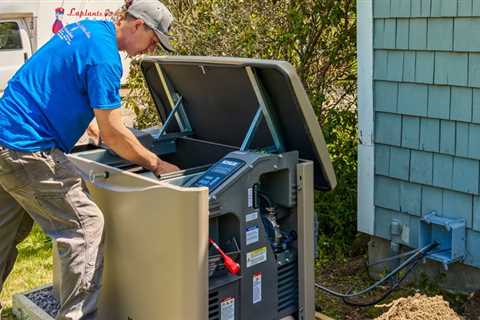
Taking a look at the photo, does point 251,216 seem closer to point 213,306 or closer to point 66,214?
point 213,306

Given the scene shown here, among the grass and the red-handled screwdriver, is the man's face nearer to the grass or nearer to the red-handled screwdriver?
the red-handled screwdriver

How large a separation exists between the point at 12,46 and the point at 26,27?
379 millimetres

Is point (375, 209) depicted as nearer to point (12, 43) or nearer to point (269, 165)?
point (269, 165)

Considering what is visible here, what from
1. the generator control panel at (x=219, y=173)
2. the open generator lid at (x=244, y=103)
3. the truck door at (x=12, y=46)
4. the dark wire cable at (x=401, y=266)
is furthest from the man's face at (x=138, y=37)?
the truck door at (x=12, y=46)

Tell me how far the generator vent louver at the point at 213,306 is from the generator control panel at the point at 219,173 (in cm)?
50

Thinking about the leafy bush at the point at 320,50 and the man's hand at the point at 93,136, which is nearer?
the man's hand at the point at 93,136

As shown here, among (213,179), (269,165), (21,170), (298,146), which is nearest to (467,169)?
(298,146)

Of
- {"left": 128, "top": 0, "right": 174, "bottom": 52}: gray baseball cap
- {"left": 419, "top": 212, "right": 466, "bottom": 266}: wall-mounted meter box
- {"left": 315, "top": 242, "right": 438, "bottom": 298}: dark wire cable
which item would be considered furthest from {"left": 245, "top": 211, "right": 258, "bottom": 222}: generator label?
{"left": 419, "top": 212, "right": 466, "bottom": 266}: wall-mounted meter box

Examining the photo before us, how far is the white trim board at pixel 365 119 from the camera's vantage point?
410 cm

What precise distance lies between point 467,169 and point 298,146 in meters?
1.06

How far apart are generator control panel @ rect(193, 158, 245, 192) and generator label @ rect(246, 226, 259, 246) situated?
0.28m

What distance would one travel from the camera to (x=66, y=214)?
3.06 m

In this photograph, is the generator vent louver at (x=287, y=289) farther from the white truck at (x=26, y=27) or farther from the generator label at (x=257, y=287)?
the white truck at (x=26, y=27)

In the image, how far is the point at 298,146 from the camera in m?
3.32
